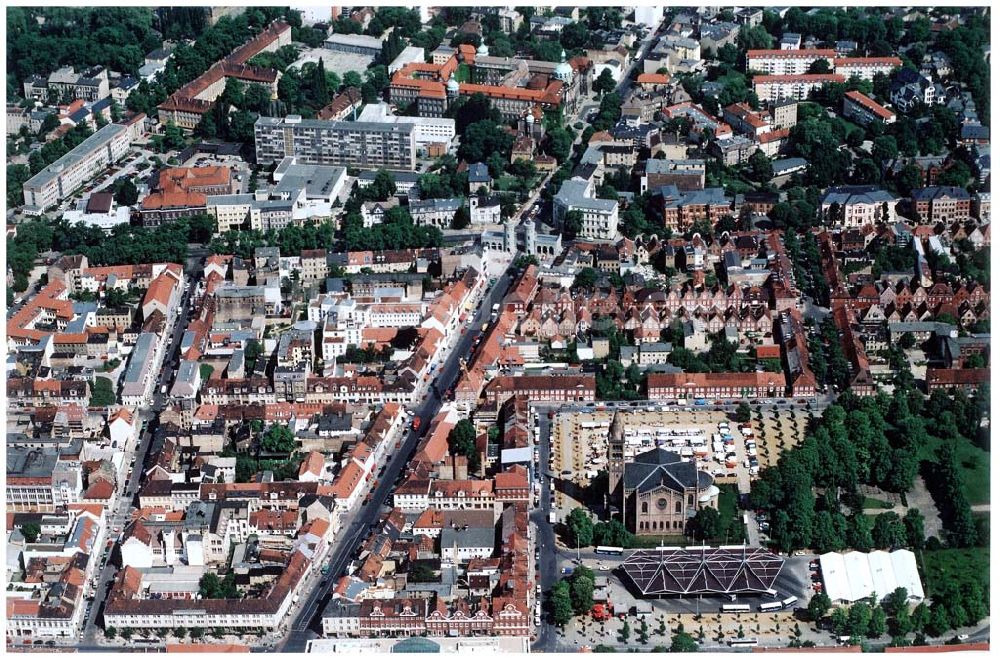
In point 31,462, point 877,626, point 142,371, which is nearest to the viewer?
point 877,626

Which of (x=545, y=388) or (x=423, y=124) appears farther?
(x=423, y=124)

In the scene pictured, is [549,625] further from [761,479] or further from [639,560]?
[761,479]

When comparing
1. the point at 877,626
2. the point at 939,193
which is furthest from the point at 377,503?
the point at 939,193

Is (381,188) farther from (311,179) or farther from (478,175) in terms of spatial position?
(478,175)

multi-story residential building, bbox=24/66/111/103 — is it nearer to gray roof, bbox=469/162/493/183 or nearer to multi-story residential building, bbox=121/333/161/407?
gray roof, bbox=469/162/493/183

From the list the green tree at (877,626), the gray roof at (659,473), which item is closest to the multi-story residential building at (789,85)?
the gray roof at (659,473)

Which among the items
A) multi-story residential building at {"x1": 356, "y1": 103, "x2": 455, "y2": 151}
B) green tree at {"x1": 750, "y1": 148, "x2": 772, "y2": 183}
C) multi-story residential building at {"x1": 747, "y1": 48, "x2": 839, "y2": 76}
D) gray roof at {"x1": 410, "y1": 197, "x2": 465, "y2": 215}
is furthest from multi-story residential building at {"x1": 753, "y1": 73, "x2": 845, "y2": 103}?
gray roof at {"x1": 410, "y1": 197, "x2": 465, "y2": 215}

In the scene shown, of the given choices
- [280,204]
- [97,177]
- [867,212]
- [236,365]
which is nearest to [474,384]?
[236,365]
